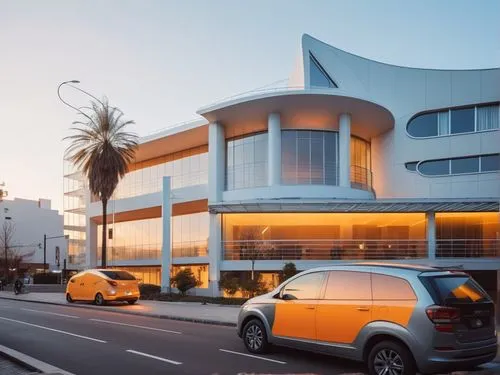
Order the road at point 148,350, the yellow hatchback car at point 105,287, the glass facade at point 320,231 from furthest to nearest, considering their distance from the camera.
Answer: the glass facade at point 320,231 → the yellow hatchback car at point 105,287 → the road at point 148,350

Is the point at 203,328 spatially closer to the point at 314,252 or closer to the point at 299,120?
the point at 314,252

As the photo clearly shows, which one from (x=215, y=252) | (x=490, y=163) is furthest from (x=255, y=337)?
(x=490, y=163)

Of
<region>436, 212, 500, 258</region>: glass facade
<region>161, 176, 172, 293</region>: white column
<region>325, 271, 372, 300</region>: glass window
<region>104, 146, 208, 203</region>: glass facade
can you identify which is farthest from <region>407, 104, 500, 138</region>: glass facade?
<region>325, 271, 372, 300</region>: glass window

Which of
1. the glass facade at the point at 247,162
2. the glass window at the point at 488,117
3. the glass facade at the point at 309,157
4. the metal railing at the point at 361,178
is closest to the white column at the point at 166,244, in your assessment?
the glass facade at the point at 247,162

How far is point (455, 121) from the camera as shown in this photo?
121 ft

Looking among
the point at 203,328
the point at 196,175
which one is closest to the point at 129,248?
the point at 196,175

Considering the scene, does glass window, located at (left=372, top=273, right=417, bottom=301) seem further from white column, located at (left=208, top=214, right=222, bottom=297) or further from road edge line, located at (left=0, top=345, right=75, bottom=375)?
white column, located at (left=208, top=214, right=222, bottom=297)

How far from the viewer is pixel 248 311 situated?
1152 centimetres

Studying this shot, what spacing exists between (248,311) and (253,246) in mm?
22154

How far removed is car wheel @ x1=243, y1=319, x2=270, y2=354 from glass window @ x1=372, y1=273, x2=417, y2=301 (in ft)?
9.09

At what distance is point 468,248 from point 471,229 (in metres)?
1.40

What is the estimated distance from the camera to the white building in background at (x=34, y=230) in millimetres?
101625

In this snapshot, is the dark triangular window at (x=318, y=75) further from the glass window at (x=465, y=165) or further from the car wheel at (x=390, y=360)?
the car wheel at (x=390, y=360)

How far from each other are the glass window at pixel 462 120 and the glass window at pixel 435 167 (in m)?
2.11
